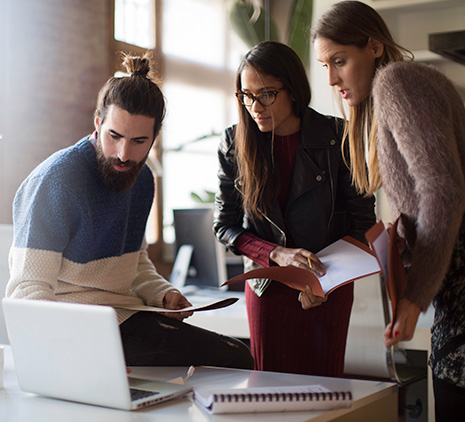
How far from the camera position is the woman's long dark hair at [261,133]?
169cm

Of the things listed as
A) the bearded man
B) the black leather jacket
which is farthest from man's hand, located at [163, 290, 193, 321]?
the black leather jacket

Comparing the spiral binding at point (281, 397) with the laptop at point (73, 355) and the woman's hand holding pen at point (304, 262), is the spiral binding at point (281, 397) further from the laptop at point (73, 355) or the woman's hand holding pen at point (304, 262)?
the woman's hand holding pen at point (304, 262)

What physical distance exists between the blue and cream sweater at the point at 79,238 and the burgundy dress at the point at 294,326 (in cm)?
27

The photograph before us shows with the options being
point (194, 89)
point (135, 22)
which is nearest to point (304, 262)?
point (135, 22)

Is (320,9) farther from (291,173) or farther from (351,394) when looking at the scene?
(351,394)

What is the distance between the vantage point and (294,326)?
1760 mm

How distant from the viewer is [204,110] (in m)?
6.28

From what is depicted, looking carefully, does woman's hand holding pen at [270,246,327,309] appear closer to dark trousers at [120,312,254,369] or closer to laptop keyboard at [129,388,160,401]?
dark trousers at [120,312,254,369]

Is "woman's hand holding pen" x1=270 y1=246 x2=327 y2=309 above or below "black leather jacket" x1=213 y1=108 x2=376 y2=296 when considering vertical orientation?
below

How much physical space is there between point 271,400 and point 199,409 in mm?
131

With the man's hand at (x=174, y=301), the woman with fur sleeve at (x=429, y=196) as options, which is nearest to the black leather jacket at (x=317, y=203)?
the man's hand at (x=174, y=301)

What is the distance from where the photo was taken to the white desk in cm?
105

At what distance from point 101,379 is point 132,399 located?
0.07 meters

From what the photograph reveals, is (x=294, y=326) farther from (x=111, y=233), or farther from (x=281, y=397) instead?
(x=281, y=397)
